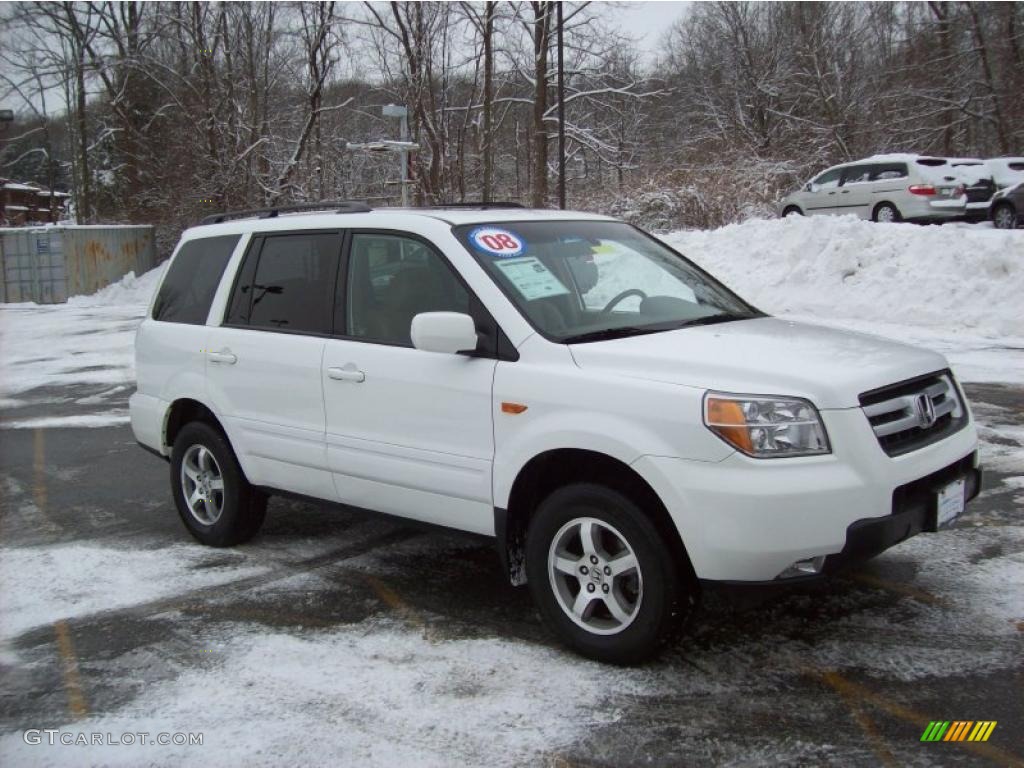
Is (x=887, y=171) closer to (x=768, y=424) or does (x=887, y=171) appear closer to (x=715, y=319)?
(x=715, y=319)

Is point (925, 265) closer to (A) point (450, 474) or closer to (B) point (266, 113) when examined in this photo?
(A) point (450, 474)

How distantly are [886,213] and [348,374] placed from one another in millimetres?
18305

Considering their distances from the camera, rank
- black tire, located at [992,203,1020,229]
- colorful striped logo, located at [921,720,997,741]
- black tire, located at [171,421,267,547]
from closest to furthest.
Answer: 1. colorful striped logo, located at [921,720,997,741]
2. black tire, located at [171,421,267,547]
3. black tire, located at [992,203,1020,229]

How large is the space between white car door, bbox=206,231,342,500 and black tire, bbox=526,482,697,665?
138 centimetres

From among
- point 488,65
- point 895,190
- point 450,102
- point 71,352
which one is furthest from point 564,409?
point 450,102

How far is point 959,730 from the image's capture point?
3.17m

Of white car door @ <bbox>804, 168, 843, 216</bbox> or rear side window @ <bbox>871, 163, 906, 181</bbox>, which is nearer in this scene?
rear side window @ <bbox>871, 163, 906, 181</bbox>

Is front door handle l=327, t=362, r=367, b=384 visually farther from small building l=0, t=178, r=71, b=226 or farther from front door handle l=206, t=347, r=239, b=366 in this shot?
small building l=0, t=178, r=71, b=226

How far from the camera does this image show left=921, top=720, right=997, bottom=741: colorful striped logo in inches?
123

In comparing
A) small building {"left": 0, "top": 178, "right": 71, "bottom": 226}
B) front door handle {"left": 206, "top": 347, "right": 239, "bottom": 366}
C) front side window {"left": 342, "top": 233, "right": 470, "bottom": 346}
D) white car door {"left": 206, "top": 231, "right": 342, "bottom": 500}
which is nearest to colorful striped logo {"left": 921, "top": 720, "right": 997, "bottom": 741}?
front side window {"left": 342, "top": 233, "right": 470, "bottom": 346}

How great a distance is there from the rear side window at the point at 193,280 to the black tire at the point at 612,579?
2.74m

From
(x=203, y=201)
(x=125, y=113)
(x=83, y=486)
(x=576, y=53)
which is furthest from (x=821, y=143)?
(x=83, y=486)

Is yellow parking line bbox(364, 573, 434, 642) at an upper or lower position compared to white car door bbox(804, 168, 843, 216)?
lower

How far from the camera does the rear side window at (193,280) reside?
18.3ft
